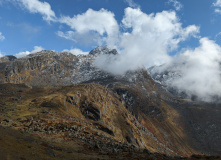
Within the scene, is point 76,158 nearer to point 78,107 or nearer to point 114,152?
point 114,152

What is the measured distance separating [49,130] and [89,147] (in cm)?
2550

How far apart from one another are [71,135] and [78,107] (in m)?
128

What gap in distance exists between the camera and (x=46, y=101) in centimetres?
16162

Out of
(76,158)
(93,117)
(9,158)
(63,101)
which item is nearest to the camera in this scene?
(9,158)

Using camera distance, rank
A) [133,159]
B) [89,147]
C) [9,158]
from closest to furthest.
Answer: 1. [9,158]
2. [133,159]
3. [89,147]

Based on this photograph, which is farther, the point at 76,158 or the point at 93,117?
the point at 93,117

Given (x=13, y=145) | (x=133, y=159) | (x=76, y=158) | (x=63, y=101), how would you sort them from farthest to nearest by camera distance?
1. (x=63, y=101)
2. (x=133, y=159)
3. (x=76, y=158)
4. (x=13, y=145)

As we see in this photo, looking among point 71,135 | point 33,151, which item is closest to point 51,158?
point 33,151

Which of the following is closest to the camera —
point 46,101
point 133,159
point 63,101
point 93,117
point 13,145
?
point 13,145

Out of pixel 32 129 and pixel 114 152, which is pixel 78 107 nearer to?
pixel 32 129

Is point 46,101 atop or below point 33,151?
atop

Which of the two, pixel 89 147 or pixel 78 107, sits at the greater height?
pixel 78 107

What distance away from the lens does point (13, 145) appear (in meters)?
34.2

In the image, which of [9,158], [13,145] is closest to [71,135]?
[13,145]
